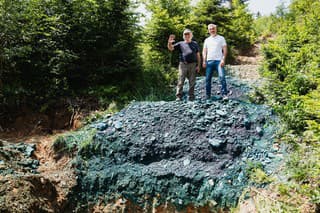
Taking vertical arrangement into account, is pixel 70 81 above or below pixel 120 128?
above

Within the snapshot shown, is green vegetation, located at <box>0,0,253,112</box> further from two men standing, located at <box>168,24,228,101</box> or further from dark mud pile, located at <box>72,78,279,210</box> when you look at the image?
dark mud pile, located at <box>72,78,279,210</box>

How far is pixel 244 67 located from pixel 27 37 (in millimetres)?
6504

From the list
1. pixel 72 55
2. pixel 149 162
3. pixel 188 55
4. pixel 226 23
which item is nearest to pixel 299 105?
pixel 188 55

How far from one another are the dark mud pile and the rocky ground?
0.05ft

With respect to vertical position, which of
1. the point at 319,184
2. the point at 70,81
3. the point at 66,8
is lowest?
the point at 319,184

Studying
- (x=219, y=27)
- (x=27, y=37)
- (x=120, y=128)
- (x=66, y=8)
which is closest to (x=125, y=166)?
(x=120, y=128)

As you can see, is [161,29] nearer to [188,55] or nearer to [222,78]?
[188,55]

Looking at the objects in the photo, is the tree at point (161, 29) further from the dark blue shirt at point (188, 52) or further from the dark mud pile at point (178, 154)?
the dark mud pile at point (178, 154)

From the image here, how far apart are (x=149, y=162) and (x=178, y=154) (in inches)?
19.3

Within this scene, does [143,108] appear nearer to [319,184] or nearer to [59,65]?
[59,65]

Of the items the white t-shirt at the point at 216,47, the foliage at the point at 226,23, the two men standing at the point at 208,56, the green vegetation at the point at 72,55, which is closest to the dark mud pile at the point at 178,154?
the two men standing at the point at 208,56

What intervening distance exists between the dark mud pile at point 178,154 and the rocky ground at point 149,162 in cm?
1

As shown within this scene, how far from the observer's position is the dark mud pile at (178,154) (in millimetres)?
3842

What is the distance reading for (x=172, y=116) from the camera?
4855 mm
